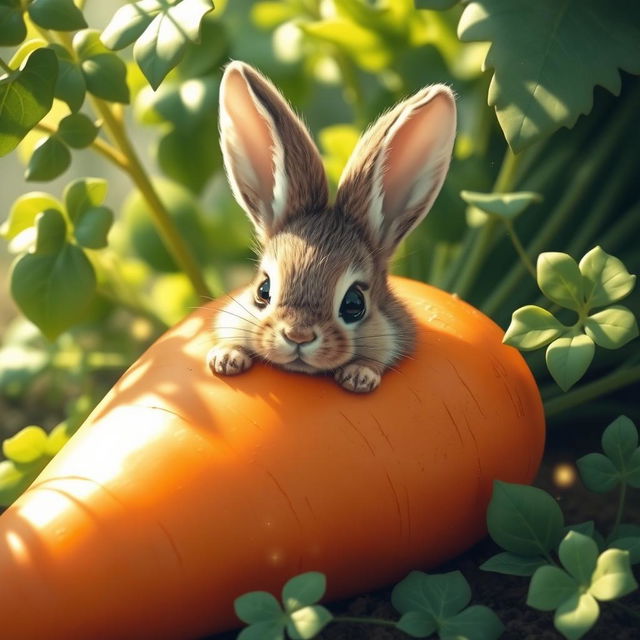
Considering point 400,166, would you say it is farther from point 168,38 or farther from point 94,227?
point 94,227

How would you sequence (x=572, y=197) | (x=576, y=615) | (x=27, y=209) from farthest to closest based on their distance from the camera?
(x=572, y=197) → (x=27, y=209) → (x=576, y=615)

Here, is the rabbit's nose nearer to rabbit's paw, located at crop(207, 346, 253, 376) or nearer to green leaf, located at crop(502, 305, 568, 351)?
rabbit's paw, located at crop(207, 346, 253, 376)

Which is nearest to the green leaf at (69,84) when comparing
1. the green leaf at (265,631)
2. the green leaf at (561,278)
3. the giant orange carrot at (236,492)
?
the giant orange carrot at (236,492)

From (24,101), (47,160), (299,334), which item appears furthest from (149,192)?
(299,334)

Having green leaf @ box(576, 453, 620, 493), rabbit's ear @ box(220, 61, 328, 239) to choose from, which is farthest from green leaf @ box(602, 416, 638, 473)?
rabbit's ear @ box(220, 61, 328, 239)

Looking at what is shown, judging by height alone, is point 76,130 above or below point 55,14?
below

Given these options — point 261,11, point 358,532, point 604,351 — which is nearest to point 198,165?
point 261,11

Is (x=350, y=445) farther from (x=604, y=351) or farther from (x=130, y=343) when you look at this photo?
(x=130, y=343)
